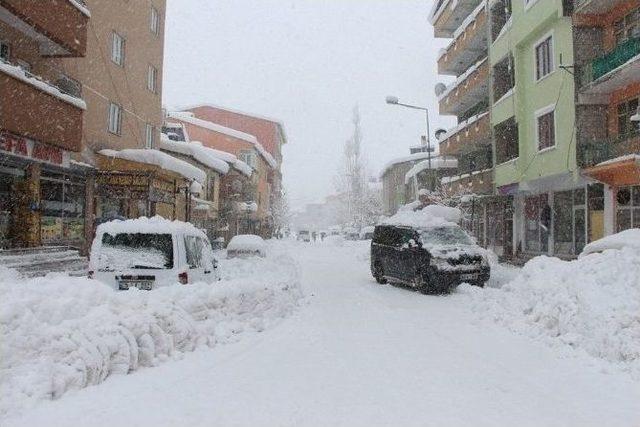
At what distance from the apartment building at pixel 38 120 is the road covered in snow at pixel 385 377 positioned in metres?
7.76

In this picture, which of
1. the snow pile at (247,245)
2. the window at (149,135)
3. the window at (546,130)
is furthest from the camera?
the window at (149,135)

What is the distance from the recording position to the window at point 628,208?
18497mm

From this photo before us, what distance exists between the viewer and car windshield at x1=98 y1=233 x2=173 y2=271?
8.87 metres

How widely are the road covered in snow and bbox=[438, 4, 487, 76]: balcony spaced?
23087mm

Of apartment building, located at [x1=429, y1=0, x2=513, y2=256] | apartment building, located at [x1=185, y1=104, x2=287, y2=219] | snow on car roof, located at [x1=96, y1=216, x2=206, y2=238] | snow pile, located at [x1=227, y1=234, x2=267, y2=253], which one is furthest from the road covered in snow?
apartment building, located at [x1=185, y1=104, x2=287, y2=219]

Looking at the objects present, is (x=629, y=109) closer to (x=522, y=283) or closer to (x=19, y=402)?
(x=522, y=283)

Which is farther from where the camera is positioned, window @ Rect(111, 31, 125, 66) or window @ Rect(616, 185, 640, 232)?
window @ Rect(111, 31, 125, 66)

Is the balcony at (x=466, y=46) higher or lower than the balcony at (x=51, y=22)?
higher

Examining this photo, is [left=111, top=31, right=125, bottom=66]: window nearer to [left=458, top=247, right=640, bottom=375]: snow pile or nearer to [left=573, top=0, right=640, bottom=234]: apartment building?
[left=573, top=0, right=640, bottom=234]: apartment building

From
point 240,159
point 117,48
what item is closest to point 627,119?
point 117,48

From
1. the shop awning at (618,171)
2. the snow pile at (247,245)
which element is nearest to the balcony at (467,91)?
the shop awning at (618,171)

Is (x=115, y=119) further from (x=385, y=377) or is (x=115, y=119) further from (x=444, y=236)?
(x=385, y=377)

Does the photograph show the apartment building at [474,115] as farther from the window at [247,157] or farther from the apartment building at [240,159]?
the window at [247,157]

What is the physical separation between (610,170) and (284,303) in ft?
43.1
